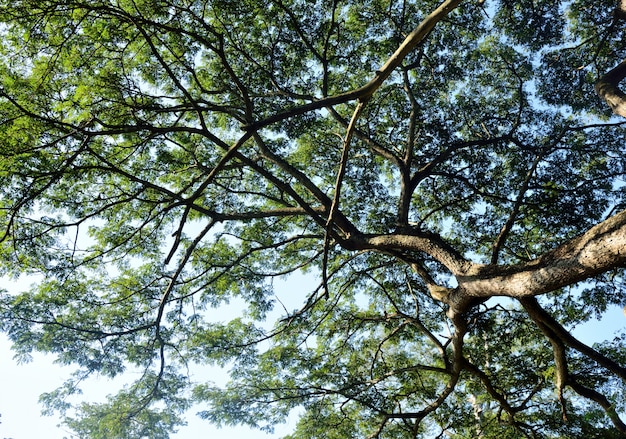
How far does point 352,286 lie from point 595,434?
4.02 meters

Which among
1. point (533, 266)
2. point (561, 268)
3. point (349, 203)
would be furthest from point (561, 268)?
point (349, 203)

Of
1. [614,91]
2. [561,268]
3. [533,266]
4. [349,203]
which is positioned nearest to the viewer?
[561,268]

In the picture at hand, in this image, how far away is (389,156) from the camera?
6824 mm

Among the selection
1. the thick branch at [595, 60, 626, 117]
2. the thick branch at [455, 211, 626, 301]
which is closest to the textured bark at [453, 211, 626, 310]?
the thick branch at [455, 211, 626, 301]

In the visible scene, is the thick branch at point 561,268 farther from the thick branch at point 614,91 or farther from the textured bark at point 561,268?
the thick branch at point 614,91

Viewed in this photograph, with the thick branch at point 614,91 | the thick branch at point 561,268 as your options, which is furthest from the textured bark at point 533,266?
the thick branch at point 614,91

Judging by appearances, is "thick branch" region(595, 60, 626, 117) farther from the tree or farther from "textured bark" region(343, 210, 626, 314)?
"textured bark" region(343, 210, 626, 314)

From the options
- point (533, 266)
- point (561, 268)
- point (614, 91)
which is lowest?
point (561, 268)

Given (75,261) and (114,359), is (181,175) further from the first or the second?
(114,359)

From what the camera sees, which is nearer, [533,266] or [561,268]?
[561,268]

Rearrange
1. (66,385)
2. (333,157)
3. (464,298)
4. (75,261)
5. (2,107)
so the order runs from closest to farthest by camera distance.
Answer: (464,298)
(2,107)
(75,261)
(66,385)
(333,157)

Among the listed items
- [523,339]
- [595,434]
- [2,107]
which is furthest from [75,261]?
[595,434]

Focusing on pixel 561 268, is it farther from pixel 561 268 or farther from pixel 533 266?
pixel 533 266

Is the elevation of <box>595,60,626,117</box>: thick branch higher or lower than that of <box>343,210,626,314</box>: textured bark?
→ higher
